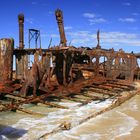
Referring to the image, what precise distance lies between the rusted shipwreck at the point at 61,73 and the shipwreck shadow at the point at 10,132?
1793mm

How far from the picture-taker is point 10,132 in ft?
25.3

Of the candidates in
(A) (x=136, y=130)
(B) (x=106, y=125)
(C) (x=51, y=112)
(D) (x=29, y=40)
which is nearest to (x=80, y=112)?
(C) (x=51, y=112)

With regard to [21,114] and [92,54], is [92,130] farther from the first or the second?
[92,54]

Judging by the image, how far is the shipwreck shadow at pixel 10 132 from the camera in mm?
7285

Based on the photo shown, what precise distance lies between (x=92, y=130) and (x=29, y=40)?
40.3 feet

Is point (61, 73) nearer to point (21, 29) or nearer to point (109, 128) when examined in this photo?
point (21, 29)

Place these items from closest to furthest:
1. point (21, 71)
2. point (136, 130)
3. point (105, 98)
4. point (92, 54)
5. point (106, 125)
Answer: point (136, 130) < point (106, 125) < point (105, 98) < point (92, 54) < point (21, 71)

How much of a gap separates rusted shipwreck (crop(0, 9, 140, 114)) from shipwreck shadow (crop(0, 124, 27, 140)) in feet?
5.88

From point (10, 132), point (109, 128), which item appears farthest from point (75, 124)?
point (10, 132)

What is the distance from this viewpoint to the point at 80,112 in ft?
33.8

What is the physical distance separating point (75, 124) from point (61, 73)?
7.16 metres

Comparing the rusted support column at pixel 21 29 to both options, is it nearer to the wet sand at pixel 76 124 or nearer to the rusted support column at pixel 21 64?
the rusted support column at pixel 21 64

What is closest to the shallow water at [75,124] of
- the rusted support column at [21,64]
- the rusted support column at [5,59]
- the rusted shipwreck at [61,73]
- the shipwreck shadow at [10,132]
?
the shipwreck shadow at [10,132]

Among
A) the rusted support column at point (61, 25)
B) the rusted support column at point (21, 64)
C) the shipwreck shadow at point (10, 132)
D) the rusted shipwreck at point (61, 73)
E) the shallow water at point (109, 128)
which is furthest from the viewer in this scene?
the rusted support column at point (61, 25)
